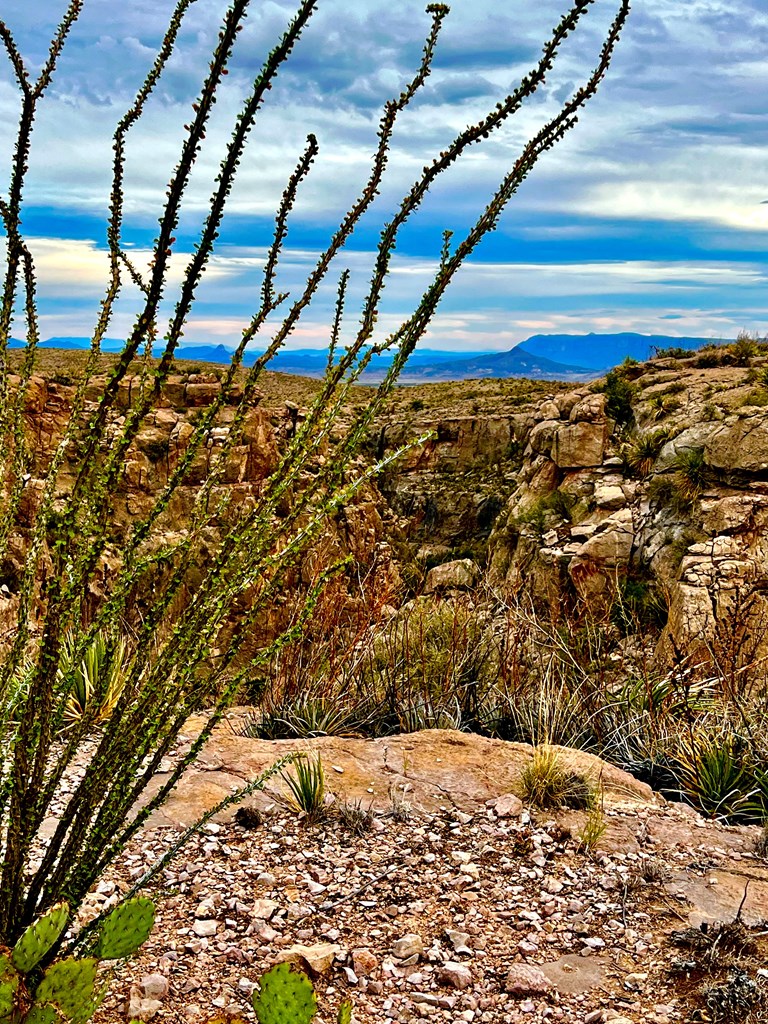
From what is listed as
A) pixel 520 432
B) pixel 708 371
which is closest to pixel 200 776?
pixel 708 371

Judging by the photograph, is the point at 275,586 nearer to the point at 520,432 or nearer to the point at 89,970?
the point at 89,970

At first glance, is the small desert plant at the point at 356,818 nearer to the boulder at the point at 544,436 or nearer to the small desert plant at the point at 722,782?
the small desert plant at the point at 722,782

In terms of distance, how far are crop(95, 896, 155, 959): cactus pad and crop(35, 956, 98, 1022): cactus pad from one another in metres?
0.20

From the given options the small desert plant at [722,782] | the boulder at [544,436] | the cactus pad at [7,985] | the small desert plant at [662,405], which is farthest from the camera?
the boulder at [544,436]

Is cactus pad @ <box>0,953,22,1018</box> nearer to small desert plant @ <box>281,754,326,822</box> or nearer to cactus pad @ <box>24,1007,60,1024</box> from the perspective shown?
cactus pad @ <box>24,1007,60,1024</box>

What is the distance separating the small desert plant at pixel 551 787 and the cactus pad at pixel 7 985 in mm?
2730

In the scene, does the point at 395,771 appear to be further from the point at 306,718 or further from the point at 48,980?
the point at 48,980

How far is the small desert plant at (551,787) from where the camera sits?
4.11m

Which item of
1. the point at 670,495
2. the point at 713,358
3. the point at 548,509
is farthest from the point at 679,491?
the point at 713,358

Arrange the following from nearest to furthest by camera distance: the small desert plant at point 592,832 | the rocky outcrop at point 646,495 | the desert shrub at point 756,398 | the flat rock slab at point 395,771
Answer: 1. the small desert plant at point 592,832
2. the flat rock slab at point 395,771
3. the rocky outcrop at point 646,495
4. the desert shrub at point 756,398

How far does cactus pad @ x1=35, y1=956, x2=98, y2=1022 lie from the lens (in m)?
1.89

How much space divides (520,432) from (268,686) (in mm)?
44718

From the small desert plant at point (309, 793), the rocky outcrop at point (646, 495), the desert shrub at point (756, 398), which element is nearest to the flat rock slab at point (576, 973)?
the small desert plant at point (309, 793)

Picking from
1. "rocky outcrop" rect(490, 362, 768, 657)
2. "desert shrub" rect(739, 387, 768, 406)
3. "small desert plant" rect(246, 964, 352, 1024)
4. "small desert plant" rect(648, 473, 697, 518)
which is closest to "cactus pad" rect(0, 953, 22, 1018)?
"small desert plant" rect(246, 964, 352, 1024)
